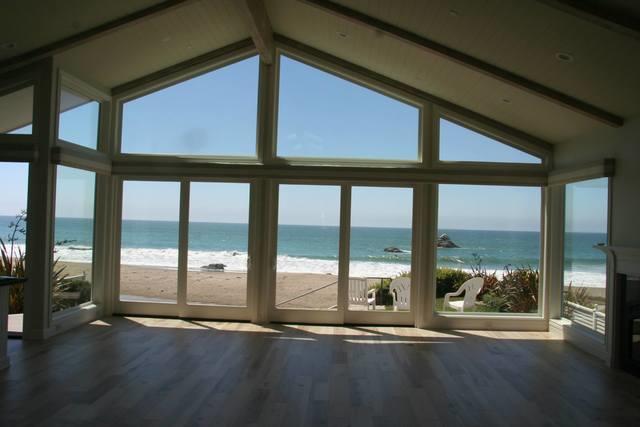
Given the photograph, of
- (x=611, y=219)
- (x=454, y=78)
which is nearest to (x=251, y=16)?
(x=454, y=78)

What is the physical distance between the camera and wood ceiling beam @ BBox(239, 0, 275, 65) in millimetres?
5910

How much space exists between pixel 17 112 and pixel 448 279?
6.24 m

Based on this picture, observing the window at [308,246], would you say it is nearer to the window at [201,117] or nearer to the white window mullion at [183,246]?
the window at [201,117]

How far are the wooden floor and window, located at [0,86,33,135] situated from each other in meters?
2.59

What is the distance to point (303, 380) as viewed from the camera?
4992 mm

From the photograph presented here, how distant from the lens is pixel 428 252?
7637 millimetres

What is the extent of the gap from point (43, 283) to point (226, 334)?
2.34m

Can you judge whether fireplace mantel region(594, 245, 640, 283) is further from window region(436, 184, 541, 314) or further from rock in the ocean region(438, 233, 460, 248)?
rock in the ocean region(438, 233, 460, 248)

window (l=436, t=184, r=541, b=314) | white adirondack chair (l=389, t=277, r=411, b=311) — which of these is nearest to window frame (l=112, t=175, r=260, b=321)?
white adirondack chair (l=389, t=277, r=411, b=311)

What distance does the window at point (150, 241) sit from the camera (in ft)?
25.9

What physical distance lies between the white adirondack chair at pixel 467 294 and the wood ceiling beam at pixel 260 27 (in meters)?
4.44

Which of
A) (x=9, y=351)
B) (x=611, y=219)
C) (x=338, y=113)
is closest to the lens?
(x=9, y=351)

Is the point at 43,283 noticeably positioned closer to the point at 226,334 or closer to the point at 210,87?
the point at 226,334

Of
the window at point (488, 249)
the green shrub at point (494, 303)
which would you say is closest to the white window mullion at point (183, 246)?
the window at point (488, 249)
